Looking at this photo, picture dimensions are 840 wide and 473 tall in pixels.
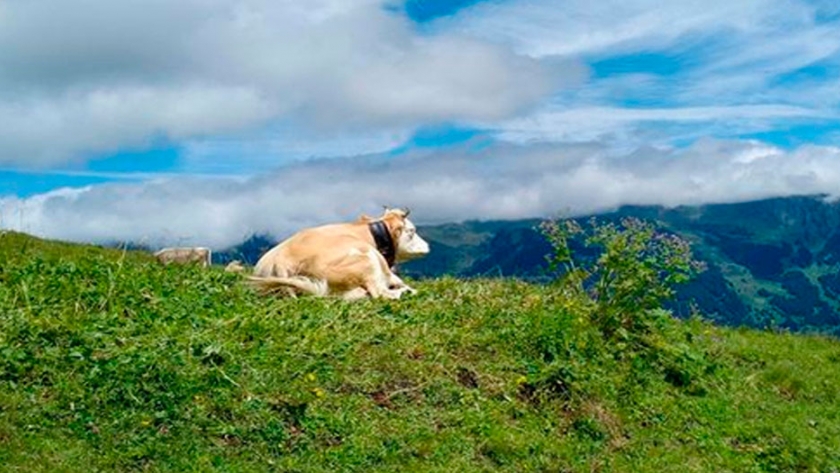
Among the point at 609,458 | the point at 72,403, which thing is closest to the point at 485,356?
the point at 609,458

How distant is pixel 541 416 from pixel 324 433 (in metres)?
2.45

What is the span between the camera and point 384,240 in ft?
58.5

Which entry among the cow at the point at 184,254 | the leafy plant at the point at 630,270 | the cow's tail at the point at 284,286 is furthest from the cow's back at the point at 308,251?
the cow at the point at 184,254

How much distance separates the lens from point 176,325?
37.5ft

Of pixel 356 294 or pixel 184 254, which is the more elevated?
pixel 184 254

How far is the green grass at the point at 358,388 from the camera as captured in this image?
349 inches

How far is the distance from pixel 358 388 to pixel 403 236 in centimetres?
827

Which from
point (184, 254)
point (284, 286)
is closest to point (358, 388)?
point (284, 286)

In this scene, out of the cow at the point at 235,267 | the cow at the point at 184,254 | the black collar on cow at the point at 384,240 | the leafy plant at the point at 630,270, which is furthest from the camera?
the cow at the point at 184,254

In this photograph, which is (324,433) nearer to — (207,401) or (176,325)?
(207,401)

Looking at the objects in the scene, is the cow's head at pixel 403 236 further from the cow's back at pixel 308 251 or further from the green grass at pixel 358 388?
the green grass at pixel 358 388

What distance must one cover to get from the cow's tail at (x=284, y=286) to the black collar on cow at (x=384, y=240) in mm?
2667

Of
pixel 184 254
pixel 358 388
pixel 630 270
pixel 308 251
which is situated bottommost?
pixel 358 388

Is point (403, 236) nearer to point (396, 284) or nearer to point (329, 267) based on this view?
point (396, 284)
